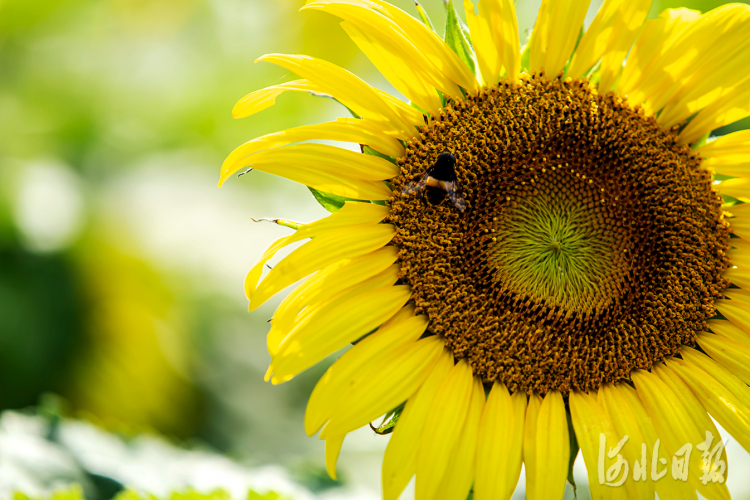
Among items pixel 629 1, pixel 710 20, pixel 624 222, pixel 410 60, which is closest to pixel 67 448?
pixel 410 60

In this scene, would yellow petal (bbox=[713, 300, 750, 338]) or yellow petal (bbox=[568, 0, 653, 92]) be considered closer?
yellow petal (bbox=[568, 0, 653, 92])

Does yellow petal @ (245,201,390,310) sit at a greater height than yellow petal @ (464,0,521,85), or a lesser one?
lesser

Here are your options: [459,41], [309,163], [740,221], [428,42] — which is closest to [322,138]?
[309,163]

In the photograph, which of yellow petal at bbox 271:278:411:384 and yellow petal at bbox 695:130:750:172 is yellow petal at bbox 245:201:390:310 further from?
yellow petal at bbox 695:130:750:172

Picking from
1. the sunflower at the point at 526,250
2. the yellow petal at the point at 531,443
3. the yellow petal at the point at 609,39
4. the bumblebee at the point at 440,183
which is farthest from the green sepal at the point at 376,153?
the yellow petal at the point at 531,443

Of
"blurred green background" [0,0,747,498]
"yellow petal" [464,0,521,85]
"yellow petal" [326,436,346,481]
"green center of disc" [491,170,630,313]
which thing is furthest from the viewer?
"blurred green background" [0,0,747,498]

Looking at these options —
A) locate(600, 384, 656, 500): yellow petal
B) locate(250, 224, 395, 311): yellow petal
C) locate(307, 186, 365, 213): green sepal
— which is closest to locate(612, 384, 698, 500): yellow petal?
locate(600, 384, 656, 500): yellow petal

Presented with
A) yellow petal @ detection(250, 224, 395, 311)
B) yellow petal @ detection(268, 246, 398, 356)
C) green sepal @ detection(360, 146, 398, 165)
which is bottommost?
yellow petal @ detection(268, 246, 398, 356)
